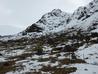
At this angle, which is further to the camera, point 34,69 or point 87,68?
point 34,69

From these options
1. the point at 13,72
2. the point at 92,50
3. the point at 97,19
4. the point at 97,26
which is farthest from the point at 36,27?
the point at 13,72

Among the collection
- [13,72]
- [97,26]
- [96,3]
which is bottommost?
[13,72]

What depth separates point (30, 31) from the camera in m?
192

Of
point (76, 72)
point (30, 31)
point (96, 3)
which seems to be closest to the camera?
point (76, 72)

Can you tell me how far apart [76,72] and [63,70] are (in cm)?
328

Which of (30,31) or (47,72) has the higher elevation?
(30,31)

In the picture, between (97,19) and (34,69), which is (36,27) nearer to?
(97,19)

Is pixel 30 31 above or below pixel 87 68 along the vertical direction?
above

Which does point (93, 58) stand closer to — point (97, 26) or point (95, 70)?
point (95, 70)

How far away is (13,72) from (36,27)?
16299 cm

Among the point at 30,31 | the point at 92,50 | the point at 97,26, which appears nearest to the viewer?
the point at 92,50

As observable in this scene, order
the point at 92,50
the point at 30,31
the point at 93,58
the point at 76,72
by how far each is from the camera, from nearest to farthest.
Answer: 1. the point at 76,72
2. the point at 93,58
3. the point at 92,50
4. the point at 30,31

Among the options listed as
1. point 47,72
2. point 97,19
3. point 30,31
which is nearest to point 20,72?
point 47,72

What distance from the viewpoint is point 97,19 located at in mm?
116375
